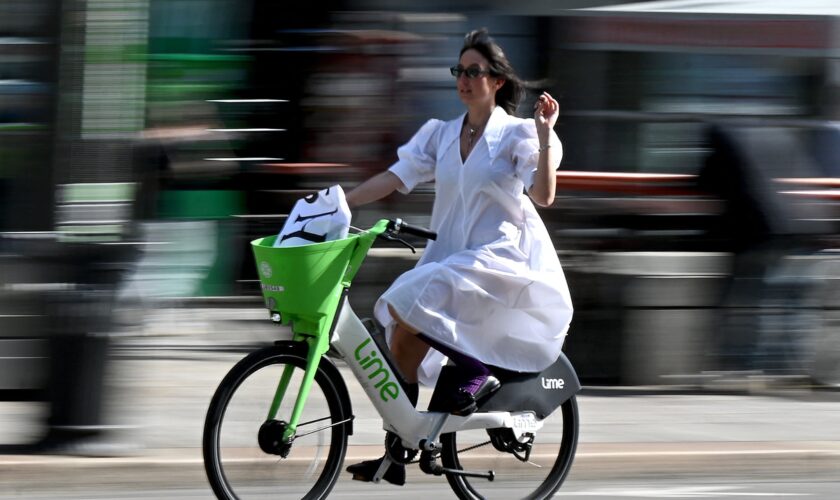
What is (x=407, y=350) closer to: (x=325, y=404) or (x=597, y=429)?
(x=325, y=404)

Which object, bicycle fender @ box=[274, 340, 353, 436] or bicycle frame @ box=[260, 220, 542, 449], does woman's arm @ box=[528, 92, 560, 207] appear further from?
bicycle fender @ box=[274, 340, 353, 436]

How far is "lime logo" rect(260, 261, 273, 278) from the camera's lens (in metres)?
4.79

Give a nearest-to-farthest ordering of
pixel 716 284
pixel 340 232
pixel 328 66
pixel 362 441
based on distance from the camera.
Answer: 1. pixel 340 232
2. pixel 362 441
3. pixel 716 284
4. pixel 328 66

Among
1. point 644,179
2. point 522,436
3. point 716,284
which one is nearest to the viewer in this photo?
point 522,436

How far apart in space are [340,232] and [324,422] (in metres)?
0.68

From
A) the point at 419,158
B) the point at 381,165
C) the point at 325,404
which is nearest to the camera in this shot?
the point at 325,404

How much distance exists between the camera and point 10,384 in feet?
24.9

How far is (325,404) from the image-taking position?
505cm

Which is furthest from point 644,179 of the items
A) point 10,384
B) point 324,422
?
point 324,422

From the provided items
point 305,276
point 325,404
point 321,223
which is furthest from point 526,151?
point 325,404

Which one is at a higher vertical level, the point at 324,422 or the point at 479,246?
the point at 479,246

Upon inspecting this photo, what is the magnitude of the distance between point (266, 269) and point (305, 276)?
131 millimetres

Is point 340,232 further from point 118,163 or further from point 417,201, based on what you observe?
point 417,201

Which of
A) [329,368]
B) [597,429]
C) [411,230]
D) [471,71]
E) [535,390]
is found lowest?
[597,429]
